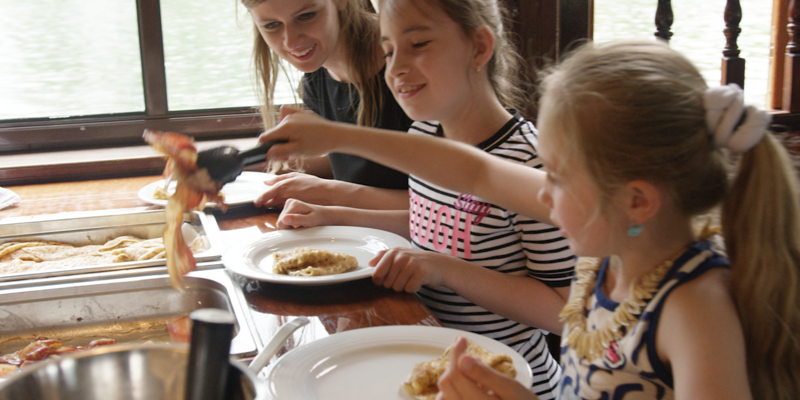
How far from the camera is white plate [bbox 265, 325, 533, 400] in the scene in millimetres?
894

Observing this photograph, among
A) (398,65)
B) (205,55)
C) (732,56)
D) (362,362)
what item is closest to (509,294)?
(362,362)

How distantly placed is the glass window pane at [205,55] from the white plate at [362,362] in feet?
7.09

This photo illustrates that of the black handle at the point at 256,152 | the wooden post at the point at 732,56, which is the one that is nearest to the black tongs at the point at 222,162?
the black handle at the point at 256,152

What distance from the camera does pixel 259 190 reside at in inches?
86.3

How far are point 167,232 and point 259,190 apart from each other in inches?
45.2

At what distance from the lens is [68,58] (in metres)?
2.90

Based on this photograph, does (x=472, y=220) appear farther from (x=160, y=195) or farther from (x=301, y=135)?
(x=160, y=195)

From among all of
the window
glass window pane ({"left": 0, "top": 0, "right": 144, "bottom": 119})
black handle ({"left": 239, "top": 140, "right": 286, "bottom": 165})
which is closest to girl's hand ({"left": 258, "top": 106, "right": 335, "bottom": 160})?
black handle ({"left": 239, "top": 140, "right": 286, "bottom": 165})

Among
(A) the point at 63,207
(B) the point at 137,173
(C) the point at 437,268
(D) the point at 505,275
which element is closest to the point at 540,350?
(D) the point at 505,275

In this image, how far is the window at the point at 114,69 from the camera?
286 centimetres

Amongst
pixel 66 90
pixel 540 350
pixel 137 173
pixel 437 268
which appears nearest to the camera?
pixel 437 268

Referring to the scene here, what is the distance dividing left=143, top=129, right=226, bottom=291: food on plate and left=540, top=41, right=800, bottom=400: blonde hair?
55cm

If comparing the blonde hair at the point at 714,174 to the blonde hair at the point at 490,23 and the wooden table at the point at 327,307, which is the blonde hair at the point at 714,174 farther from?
the blonde hair at the point at 490,23

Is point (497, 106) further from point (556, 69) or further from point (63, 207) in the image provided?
point (63, 207)
